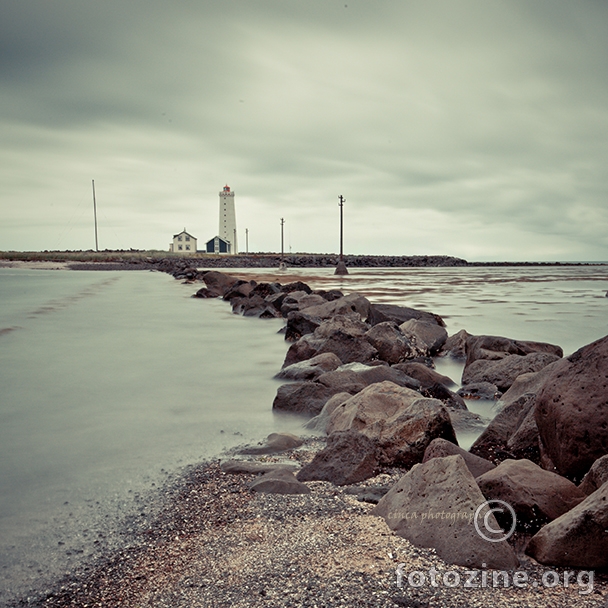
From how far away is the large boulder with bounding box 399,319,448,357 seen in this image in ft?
25.7

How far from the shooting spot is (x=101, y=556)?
245cm

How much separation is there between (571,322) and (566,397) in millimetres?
9974

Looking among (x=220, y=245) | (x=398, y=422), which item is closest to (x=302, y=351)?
(x=398, y=422)

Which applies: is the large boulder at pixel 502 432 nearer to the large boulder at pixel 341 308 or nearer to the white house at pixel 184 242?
the large boulder at pixel 341 308

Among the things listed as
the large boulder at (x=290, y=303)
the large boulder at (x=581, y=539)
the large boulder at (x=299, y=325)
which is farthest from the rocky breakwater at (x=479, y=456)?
the large boulder at (x=290, y=303)

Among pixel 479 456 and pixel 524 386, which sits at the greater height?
pixel 524 386

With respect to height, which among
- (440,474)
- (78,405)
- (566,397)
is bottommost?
(78,405)

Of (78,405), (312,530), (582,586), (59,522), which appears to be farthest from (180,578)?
(78,405)

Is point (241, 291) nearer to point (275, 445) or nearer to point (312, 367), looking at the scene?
point (312, 367)

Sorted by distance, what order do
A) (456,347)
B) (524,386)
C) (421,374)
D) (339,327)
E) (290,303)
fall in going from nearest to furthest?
(524,386) → (421,374) → (339,327) → (456,347) → (290,303)

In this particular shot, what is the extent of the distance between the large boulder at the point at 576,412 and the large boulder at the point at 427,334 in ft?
14.1

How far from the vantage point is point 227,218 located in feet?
287

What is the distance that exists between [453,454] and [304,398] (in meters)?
2.19

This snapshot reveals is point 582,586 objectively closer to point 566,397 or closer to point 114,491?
point 566,397
